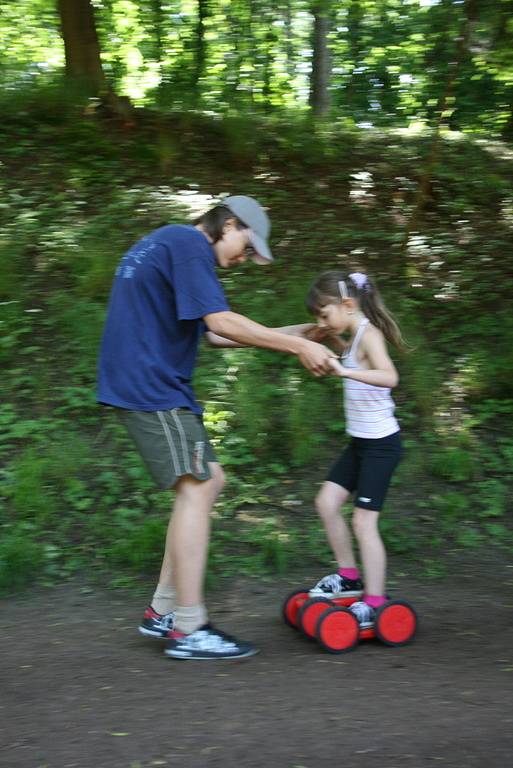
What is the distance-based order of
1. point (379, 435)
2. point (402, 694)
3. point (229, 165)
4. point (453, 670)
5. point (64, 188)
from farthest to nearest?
point (229, 165), point (64, 188), point (379, 435), point (453, 670), point (402, 694)

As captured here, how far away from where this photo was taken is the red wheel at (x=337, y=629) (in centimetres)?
402

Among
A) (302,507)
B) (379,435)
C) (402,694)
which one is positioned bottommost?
(302,507)

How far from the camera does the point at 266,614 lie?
4.75 m

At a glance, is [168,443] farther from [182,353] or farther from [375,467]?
[375,467]

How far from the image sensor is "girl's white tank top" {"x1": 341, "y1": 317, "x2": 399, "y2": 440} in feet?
13.9

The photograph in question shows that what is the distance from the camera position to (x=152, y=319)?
3889mm

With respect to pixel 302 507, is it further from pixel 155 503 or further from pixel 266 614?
pixel 266 614

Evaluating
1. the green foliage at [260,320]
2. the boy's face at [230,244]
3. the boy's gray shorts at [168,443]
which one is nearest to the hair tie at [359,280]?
the boy's face at [230,244]

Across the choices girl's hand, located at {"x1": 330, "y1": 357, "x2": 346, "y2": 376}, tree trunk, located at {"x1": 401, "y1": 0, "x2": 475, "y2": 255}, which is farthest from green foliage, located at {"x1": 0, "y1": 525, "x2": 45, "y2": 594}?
tree trunk, located at {"x1": 401, "y1": 0, "x2": 475, "y2": 255}

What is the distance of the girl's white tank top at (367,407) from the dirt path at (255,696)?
3.33 feet

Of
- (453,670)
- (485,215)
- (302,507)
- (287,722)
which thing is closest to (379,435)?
(453,670)

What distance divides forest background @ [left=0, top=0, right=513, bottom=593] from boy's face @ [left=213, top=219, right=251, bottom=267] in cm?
214

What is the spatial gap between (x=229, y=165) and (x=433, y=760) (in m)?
8.60

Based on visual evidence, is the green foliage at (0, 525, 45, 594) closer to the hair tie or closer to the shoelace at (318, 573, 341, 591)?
the shoelace at (318, 573, 341, 591)
